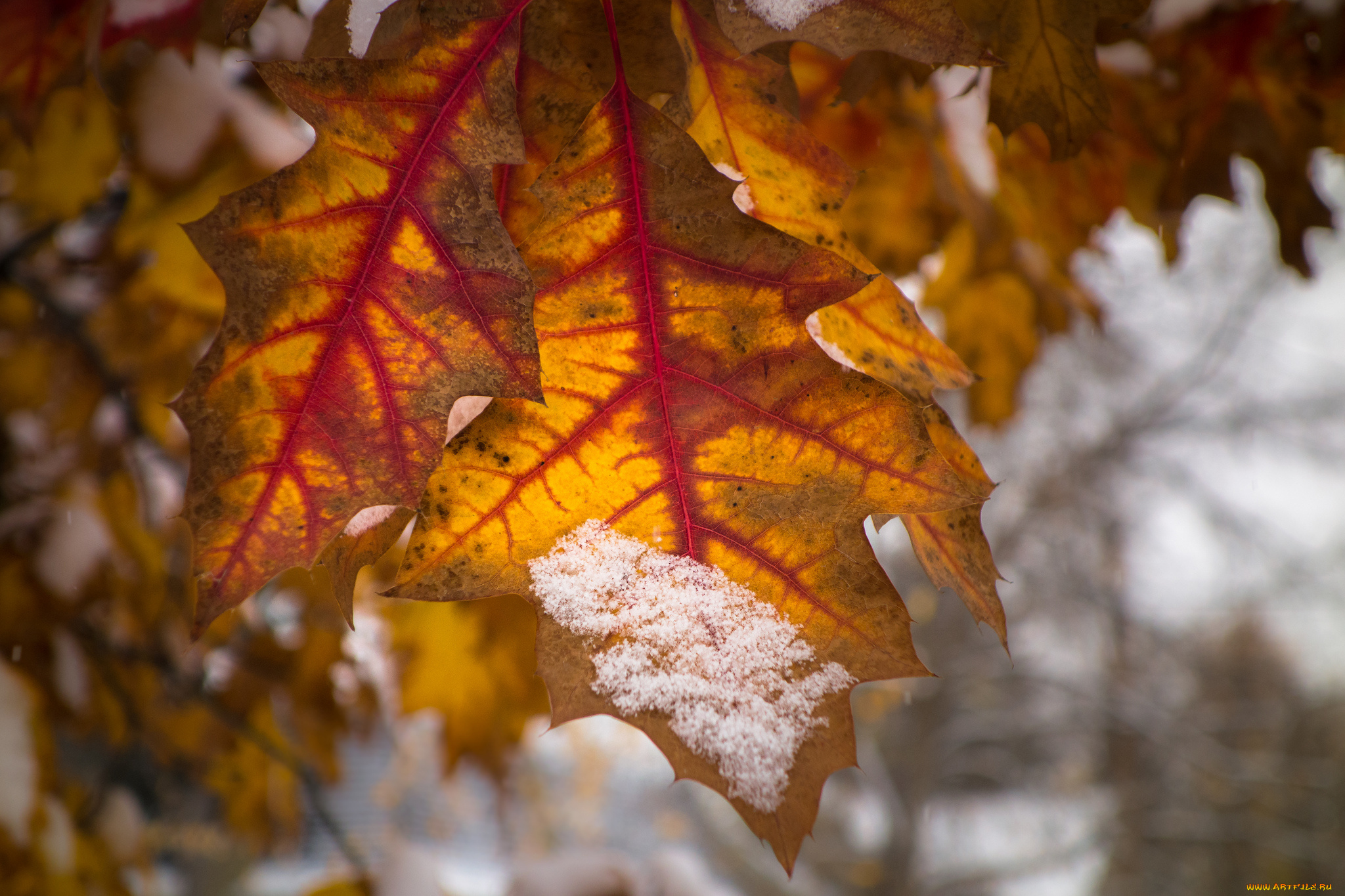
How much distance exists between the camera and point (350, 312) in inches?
18.2

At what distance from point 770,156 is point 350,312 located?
0.98 ft

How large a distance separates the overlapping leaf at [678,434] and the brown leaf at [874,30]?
0.25ft

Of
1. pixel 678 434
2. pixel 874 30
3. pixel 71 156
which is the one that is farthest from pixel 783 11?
pixel 71 156

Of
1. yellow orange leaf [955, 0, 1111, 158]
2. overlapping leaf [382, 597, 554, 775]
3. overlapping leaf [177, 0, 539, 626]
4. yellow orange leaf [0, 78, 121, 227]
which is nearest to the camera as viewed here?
overlapping leaf [177, 0, 539, 626]

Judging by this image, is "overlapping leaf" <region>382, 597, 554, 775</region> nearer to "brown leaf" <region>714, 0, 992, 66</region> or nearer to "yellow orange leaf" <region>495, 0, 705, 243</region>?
"yellow orange leaf" <region>495, 0, 705, 243</region>

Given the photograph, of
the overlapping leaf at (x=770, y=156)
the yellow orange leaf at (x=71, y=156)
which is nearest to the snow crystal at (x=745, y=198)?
the overlapping leaf at (x=770, y=156)

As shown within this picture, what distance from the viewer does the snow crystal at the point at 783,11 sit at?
46cm

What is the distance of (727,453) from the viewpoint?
1.54 ft

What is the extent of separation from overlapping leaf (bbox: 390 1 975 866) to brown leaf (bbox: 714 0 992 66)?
0.25 ft

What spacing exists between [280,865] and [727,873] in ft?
17.4

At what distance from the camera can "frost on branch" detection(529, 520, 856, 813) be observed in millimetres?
451

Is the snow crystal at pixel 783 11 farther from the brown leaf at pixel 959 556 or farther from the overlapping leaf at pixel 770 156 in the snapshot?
the brown leaf at pixel 959 556

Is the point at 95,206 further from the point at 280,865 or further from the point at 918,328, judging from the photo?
the point at 280,865

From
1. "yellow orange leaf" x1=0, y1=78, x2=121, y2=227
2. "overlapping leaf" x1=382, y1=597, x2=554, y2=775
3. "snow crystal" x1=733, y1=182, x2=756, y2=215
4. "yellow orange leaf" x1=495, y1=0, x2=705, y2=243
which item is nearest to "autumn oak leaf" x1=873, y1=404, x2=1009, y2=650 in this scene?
"snow crystal" x1=733, y1=182, x2=756, y2=215
